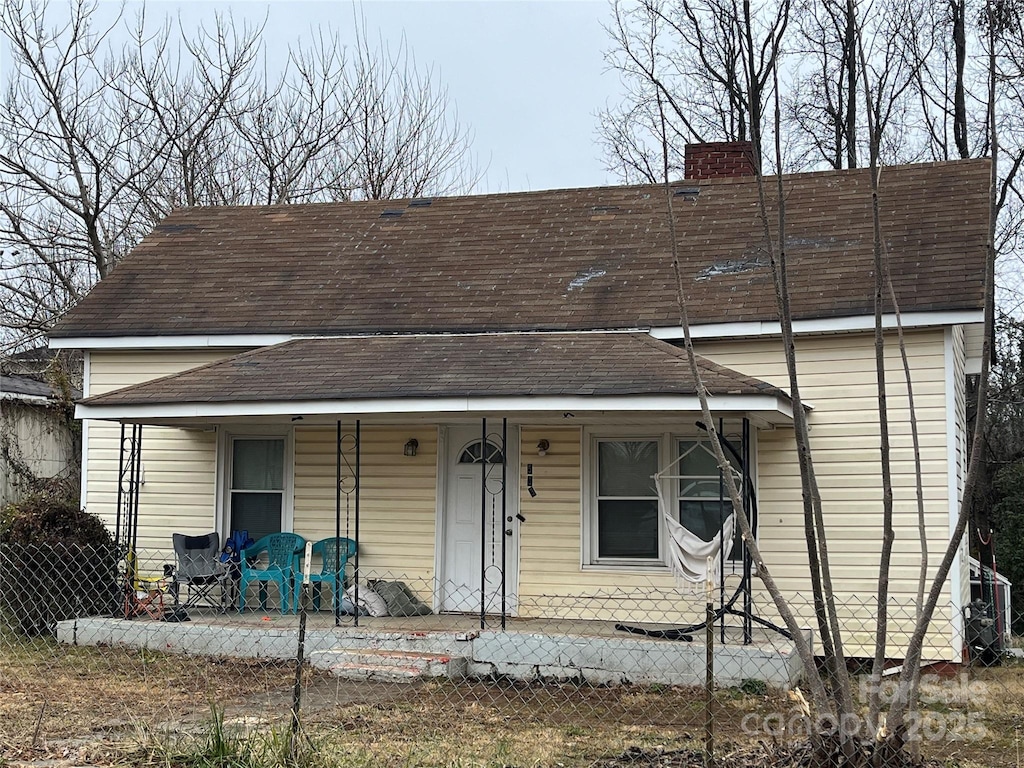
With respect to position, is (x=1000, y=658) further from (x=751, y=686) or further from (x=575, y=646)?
(x=575, y=646)

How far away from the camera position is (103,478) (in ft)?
43.6

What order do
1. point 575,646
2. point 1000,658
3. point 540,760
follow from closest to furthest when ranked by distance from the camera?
point 540,760 < point 575,646 < point 1000,658

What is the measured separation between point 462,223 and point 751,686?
26.0ft

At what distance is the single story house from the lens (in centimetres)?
1064

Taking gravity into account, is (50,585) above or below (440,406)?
below

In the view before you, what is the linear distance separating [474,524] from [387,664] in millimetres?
2731

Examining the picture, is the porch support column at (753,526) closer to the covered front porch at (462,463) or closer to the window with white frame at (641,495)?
the covered front porch at (462,463)

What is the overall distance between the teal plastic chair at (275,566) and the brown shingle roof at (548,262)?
249cm

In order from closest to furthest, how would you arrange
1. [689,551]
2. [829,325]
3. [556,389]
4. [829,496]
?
1. [556,389]
2. [689,551]
3. [829,325]
4. [829,496]

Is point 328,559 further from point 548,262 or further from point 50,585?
point 548,262

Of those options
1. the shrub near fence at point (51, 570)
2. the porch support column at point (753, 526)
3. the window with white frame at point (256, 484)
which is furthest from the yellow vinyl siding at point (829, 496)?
the shrub near fence at point (51, 570)

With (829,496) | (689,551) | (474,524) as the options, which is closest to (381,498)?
(474,524)

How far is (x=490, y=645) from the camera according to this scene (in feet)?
33.2

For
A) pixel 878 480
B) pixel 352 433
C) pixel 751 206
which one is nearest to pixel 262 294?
pixel 352 433
